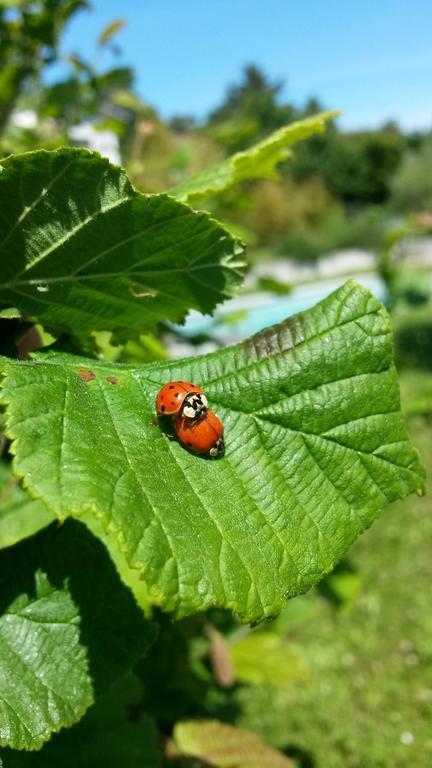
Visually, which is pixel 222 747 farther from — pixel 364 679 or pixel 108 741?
pixel 364 679

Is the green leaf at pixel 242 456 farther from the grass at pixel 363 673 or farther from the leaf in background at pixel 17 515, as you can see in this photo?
the grass at pixel 363 673

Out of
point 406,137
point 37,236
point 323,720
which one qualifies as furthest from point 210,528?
point 406,137

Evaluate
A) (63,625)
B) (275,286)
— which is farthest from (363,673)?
(63,625)

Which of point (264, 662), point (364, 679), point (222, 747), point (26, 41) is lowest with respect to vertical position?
point (364, 679)

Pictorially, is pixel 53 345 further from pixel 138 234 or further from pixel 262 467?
pixel 262 467

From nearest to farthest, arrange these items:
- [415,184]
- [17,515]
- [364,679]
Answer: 1. [17,515]
2. [364,679]
3. [415,184]

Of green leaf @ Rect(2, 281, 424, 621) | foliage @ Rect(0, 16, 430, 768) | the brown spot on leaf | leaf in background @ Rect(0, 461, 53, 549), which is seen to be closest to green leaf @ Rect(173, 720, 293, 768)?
foliage @ Rect(0, 16, 430, 768)

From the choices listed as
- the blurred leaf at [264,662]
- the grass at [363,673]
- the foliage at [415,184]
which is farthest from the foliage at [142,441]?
the foliage at [415,184]
